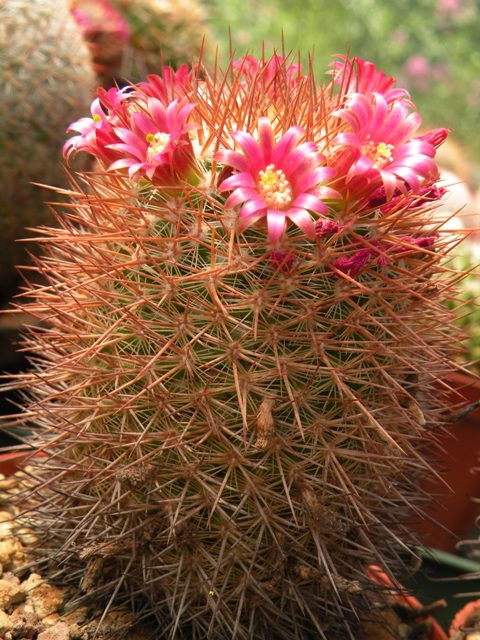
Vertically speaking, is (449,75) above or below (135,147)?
above

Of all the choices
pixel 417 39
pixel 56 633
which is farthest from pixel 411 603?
pixel 417 39

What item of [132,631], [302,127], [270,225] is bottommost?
[132,631]

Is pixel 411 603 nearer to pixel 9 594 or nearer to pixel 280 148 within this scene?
pixel 9 594

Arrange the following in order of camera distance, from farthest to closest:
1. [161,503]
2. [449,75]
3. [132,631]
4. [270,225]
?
[449,75] → [132,631] → [161,503] → [270,225]

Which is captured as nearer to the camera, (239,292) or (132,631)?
(239,292)

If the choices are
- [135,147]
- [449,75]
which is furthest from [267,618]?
[449,75]

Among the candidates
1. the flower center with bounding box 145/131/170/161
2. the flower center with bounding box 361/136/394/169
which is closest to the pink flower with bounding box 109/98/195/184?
the flower center with bounding box 145/131/170/161

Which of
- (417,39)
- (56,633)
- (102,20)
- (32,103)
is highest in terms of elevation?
(417,39)

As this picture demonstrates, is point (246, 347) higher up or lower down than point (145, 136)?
lower down

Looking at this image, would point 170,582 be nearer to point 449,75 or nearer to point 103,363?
point 103,363
